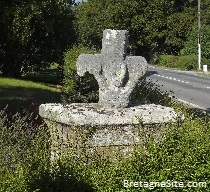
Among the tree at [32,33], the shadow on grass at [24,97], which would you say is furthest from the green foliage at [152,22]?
the shadow on grass at [24,97]

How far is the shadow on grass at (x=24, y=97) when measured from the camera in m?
11.8

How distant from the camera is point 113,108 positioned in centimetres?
585

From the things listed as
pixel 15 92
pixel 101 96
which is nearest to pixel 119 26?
pixel 15 92

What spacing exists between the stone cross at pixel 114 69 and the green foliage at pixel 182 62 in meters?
34.7

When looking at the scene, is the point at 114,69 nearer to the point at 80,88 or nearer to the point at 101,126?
the point at 101,126

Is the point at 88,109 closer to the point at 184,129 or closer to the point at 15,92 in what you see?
the point at 184,129

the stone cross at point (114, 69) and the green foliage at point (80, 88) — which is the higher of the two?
the stone cross at point (114, 69)

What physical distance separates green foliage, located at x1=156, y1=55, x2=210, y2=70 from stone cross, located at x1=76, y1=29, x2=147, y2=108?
3468 cm

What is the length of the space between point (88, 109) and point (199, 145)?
1.58 meters

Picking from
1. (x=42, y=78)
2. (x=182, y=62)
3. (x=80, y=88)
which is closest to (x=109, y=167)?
(x=80, y=88)

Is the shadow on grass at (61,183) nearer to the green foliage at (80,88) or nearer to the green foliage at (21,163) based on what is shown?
the green foliage at (21,163)

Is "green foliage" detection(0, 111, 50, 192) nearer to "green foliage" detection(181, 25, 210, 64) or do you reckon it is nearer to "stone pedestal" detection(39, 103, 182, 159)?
"stone pedestal" detection(39, 103, 182, 159)

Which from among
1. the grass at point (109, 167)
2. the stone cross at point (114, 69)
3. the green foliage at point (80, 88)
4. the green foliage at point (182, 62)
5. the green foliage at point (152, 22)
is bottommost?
the green foliage at point (182, 62)

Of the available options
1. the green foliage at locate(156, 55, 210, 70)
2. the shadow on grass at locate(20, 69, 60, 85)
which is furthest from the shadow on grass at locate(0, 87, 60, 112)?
the green foliage at locate(156, 55, 210, 70)
